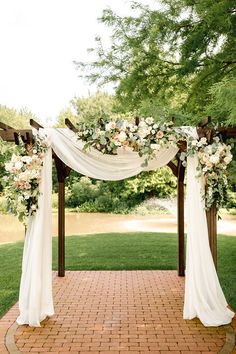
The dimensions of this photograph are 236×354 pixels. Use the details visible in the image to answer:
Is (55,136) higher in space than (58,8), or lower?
lower

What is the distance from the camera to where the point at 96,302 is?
21.3 ft

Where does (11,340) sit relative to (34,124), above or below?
below

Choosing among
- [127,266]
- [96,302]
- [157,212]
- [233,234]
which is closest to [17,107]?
[157,212]

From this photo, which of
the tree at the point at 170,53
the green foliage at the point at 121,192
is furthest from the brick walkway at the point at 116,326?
the green foliage at the point at 121,192

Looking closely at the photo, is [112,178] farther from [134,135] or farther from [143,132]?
[143,132]

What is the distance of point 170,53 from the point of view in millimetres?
9719

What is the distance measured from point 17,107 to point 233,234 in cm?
2604

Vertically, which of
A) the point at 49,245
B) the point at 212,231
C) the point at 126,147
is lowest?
the point at 49,245

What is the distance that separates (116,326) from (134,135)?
237cm

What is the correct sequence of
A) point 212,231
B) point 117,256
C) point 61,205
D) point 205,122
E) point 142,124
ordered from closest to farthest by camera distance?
point 205,122 → point 142,124 → point 212,231 → point 61,205 → point 117,256

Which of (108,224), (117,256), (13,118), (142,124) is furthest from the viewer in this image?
(13,118)

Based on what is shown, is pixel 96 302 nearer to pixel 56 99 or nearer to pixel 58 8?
pixel 58 8

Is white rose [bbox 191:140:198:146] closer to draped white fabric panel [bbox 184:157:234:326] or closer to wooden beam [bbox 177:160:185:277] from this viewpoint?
draped white fabric panel [bbox 184:157:234:326]

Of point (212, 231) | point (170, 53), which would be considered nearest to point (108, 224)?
point (170, 53)
